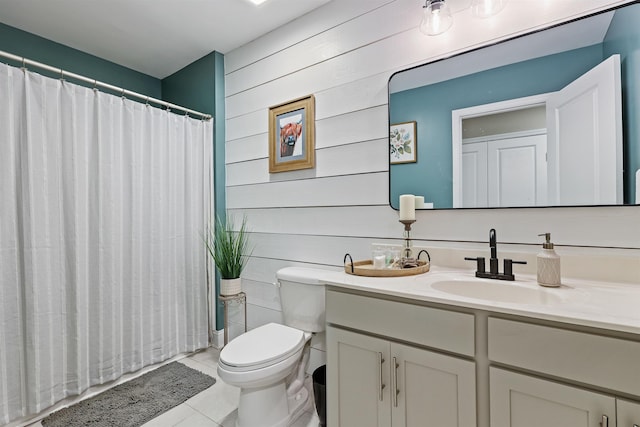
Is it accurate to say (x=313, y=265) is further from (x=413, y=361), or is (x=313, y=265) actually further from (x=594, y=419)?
(x=594, y=419)

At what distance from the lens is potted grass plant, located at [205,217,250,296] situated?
2281 mm

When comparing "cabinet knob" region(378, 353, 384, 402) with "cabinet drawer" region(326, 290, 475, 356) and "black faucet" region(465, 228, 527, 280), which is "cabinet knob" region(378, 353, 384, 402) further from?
"black faucet" region(465, 228, 527, 280)

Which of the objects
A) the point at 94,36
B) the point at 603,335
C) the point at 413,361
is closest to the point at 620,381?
the point at 603,335

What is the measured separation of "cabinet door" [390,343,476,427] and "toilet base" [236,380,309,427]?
68cm

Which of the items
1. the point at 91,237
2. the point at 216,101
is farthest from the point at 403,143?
the point at 91,237

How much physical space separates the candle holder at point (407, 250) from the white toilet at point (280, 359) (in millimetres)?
489

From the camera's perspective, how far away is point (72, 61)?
2.51 meters

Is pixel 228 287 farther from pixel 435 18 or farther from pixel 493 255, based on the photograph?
pixel 435 18

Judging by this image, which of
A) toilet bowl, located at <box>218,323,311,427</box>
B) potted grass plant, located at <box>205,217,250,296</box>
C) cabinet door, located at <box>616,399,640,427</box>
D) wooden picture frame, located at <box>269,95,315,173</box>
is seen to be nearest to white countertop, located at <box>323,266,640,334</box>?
cabinet door, located at <box>616,399,640,427</box>

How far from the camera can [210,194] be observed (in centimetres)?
257

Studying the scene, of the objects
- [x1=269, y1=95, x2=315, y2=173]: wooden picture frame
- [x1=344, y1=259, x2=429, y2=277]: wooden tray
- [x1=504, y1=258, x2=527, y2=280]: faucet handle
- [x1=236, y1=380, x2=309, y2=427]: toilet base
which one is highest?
[x1=269, y1=95, x2=315, y2=173]: wooden picture frame

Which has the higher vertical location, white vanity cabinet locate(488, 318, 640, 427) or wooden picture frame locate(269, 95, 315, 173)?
wooden picture frame locate(269, 95, 315, 173)

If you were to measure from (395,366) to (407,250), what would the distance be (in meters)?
0.60

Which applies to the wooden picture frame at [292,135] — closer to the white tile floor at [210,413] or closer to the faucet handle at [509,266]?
the faucet handle at [509,266]
